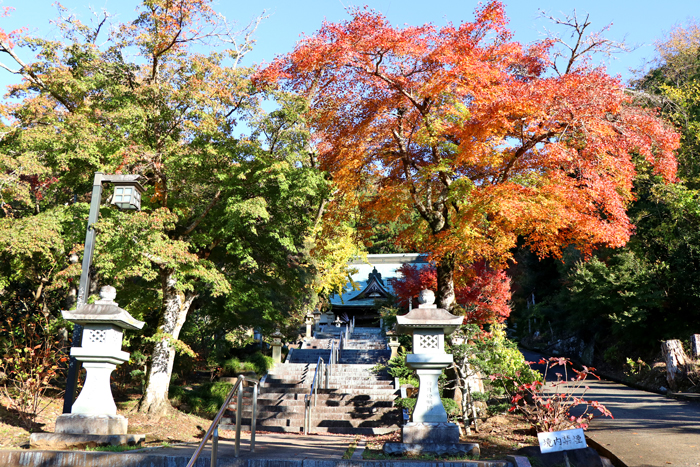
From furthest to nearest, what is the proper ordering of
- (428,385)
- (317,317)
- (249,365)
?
(317,317)
(249,365)
(428,385)

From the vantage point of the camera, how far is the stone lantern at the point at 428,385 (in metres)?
5.73

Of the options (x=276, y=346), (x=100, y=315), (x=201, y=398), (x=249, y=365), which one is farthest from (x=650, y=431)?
(x=276, y=346)

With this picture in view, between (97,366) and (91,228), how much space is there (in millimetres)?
2292

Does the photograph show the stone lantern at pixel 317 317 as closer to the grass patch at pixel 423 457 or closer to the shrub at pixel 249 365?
the shrub at pixel 249 365

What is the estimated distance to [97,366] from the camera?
6.55m

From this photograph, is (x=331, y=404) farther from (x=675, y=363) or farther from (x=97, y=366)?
(x=675, y=363)

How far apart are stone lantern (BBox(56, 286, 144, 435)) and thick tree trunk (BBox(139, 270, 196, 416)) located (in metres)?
4.12

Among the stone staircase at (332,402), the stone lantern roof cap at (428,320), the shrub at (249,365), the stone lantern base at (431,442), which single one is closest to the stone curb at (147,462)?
the stone lantern base at (431,442)

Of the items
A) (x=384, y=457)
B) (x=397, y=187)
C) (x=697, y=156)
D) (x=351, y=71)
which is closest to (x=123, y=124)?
(x=351, y=71)

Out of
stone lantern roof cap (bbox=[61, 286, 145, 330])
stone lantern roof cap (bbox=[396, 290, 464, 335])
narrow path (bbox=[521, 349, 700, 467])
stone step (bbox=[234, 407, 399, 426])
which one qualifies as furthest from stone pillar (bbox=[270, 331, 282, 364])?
stone lantern roof cap (bbox=[396, 290, 464, 335])

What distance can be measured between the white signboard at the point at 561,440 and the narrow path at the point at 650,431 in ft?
4.21

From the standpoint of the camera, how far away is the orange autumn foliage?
895cm

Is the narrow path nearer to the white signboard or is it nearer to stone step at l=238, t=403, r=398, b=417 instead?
the white signboard

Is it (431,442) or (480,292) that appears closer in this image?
Answer: (431,442)
